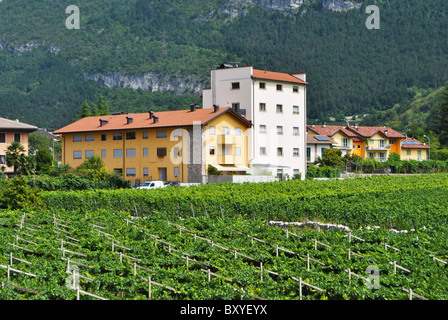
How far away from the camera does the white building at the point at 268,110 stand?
59875 mm

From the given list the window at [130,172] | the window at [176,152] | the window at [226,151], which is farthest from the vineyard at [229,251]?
the window at [130,172]

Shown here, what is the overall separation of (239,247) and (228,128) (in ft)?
120

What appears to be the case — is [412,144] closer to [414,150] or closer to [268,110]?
[414,150]

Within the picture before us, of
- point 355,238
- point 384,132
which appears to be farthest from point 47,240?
point 384,132

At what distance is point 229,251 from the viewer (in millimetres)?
19938

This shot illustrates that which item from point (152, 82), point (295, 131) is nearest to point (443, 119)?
point (295, 131)

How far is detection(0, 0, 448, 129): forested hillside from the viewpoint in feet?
482

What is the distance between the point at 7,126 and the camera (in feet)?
198

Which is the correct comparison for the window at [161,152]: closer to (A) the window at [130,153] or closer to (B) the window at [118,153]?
(A) the window at [130,153]

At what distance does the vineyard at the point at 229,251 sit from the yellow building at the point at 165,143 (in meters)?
19.8

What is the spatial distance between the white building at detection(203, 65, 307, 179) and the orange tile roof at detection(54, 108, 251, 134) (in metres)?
2.89

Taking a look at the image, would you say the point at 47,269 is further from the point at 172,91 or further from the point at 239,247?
the point at 172,91

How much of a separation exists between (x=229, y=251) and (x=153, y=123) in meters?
37.7

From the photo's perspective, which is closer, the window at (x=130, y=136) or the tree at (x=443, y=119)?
the window at (x=130, y=136)
